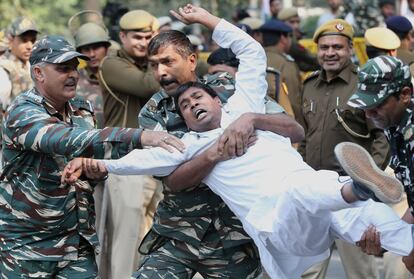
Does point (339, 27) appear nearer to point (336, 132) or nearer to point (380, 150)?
point (336, 132)

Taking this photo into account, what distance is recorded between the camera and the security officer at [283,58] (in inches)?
442

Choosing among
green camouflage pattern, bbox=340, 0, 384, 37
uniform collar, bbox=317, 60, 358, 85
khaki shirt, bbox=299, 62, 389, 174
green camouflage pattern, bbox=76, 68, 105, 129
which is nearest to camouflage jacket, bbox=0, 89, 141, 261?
khaki shirt, bbox=299, 62, 389, 174

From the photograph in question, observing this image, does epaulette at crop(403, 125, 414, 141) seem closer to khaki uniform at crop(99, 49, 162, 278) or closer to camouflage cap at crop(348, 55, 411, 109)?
camouflage cap at crop(348, 55, 411, 109)

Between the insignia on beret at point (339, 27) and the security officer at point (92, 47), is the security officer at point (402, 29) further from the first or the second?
the security officer at point (92, 47)

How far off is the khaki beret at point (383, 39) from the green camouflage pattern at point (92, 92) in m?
2.45

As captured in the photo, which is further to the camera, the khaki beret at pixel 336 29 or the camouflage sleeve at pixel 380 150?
the khaki beret at pixel 336 29

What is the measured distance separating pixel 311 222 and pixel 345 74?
3.17 metres

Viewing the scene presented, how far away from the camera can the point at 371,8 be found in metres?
Answer: 15.3

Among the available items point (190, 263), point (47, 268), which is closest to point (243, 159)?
point (190, 263)

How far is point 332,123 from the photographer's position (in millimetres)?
8969

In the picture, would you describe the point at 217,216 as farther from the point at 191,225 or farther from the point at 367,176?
the point at 367,176

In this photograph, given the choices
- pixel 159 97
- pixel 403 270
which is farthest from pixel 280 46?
pixel 159 97

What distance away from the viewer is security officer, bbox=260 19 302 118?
11.2m

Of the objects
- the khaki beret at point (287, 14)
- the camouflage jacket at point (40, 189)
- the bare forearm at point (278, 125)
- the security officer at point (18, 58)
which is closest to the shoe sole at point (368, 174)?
the bare forearm at point (278, 125)
